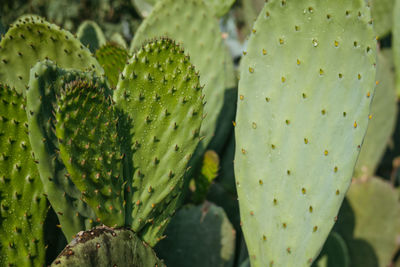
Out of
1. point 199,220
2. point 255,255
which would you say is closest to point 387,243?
point 199,220

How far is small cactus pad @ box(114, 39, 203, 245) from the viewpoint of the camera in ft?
3.00

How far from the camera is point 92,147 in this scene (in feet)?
2.64

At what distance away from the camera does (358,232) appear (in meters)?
2.07

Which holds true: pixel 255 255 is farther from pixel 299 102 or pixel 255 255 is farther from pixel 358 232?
pixel 358 232

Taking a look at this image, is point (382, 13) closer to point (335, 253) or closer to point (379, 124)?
point (379, 124)

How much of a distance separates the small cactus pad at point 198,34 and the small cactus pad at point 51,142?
706 mm

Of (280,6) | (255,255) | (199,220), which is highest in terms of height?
(280,6)

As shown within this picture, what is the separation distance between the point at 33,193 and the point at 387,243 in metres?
1.75

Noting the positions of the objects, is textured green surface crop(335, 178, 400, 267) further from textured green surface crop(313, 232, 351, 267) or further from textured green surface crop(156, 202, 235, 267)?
textured green surface crop(156, 202, 235, 267)

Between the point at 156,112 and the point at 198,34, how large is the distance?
71 centimetres

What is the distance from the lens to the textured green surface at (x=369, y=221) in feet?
6.77

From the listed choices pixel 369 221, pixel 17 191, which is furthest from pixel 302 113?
pixel 369 221

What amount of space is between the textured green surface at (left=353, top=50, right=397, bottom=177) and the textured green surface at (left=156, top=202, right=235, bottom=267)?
113 centimetres

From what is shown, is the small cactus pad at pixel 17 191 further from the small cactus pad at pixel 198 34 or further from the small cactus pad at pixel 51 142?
the small cactus pad at pixel 198 34
